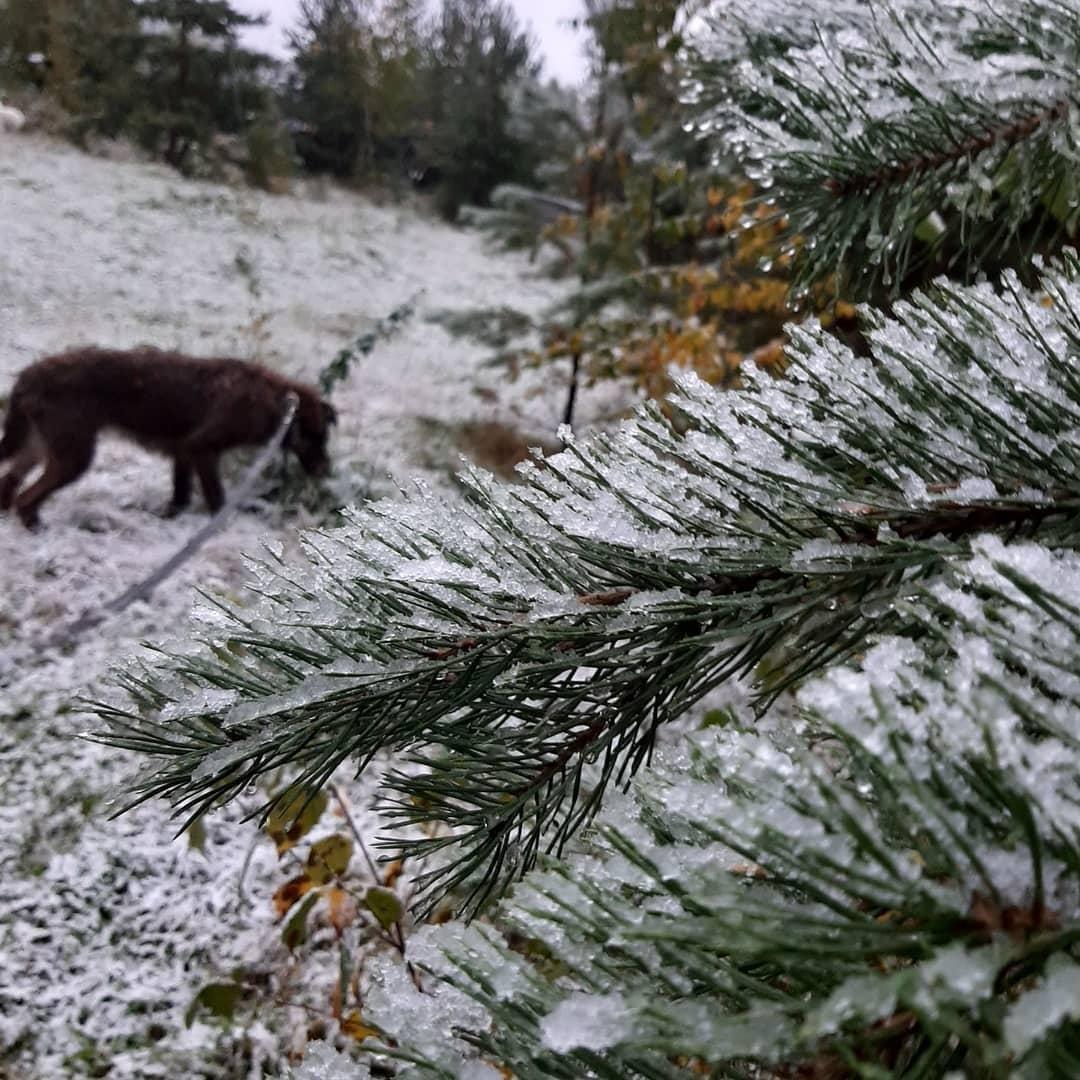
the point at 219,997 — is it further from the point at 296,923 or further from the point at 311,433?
the point at 311,433

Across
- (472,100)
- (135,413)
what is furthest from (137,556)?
(472,100)

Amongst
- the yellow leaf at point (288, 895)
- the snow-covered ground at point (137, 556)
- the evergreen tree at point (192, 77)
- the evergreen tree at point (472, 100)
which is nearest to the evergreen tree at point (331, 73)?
the evergreen tree at point (472, 100)

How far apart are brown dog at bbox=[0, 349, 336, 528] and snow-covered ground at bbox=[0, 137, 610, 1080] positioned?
29 cm

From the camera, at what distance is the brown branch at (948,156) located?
751 millimetres

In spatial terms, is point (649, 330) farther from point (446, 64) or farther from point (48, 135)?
point (446, 64)

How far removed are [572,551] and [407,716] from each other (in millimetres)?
141

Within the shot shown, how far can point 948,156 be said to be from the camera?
779 mm

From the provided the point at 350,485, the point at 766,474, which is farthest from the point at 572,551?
the point at 350,485

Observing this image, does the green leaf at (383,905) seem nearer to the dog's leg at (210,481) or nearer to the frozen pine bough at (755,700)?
the frozen pine bough at (755,700)

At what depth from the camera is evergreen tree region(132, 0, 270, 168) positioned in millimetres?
10266

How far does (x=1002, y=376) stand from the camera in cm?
40

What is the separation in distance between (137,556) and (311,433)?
119cm

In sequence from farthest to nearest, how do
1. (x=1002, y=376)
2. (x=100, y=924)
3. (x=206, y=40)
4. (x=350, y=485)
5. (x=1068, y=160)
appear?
(x=206, y=40)
(x=350, y=485)
(x=100, y=924)
(x=1068, y=160)
(x=1002, y=376)

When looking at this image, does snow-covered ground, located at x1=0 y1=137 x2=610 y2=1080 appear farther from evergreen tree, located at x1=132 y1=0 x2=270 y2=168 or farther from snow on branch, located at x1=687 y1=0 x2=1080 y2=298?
evergreen tree, located at x1=132 y1=0 x2=270 y2=168
